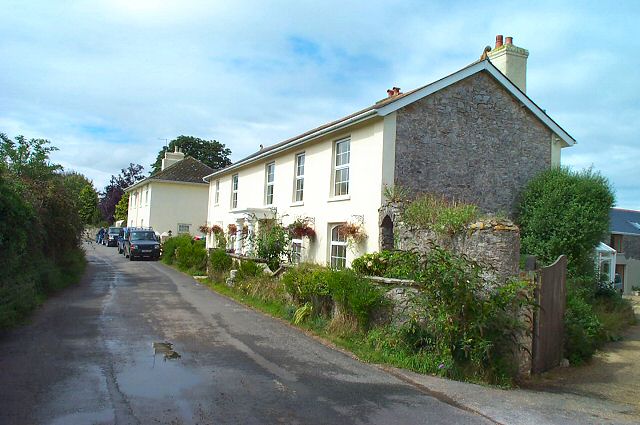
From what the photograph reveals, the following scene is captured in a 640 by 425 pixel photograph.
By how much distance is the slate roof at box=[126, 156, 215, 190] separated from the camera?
39875 millimetres

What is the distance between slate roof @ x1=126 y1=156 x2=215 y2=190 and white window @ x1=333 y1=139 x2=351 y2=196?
2547 cm

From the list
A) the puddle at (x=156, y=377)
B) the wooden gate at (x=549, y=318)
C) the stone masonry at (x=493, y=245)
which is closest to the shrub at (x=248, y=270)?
the stone masonry at (x=493, y=245)

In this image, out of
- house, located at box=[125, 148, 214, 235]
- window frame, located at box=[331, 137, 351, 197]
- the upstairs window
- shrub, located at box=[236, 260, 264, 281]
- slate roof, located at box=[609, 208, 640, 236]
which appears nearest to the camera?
window frame, located at box=[331, 137, 351, 197]

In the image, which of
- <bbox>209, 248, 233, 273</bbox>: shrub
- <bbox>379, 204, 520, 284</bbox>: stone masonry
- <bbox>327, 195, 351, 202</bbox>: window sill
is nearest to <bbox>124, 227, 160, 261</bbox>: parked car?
<bbox>209, 248, 233, 273</bbox>: shrub

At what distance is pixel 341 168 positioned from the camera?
1638 cm

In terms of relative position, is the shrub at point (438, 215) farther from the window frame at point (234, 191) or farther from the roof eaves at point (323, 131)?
the window frame at point (234, 191)

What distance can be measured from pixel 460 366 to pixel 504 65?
467 inches

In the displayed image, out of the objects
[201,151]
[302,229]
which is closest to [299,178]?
[302,229]

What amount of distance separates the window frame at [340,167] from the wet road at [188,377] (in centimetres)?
537

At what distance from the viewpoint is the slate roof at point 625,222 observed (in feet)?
123

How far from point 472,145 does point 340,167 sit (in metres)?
3.96

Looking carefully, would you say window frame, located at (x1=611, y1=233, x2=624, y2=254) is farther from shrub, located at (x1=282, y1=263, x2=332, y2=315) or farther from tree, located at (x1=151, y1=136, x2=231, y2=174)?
tree, located at (x1=151, y1=136, x2=231, y2=174)

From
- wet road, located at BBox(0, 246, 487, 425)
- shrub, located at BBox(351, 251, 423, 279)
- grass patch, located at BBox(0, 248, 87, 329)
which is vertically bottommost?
wet road, located at BBox(0, 246, 487, 425)

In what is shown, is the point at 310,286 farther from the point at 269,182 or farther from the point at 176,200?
the point at 176,200
